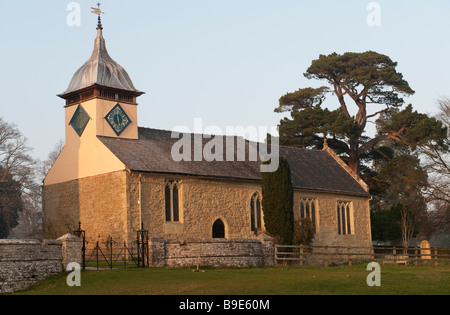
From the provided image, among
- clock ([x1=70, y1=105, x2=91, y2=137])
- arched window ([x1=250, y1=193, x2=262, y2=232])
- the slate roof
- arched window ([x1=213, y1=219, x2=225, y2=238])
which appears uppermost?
clock ([x1=70, y1=105, x2=91, y2=137])

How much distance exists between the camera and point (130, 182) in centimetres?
3494

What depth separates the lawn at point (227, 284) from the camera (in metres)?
19.1

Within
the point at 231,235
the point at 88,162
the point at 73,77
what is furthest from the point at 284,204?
the point at 73,77

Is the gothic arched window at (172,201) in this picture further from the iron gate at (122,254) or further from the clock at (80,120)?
the clock at (80,120)

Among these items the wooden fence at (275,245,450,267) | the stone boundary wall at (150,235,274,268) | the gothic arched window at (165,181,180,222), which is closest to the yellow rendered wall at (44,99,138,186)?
the gothic arched window at (165,181,180,222)

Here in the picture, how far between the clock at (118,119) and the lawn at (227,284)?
14075mm

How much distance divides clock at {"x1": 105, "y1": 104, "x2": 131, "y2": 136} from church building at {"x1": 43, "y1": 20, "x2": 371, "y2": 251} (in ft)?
0.20

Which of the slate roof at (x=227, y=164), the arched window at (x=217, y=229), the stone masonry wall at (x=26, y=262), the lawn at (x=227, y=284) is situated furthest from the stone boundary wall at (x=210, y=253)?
the slate roof at (x=227, y=164)

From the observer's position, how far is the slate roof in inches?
1448

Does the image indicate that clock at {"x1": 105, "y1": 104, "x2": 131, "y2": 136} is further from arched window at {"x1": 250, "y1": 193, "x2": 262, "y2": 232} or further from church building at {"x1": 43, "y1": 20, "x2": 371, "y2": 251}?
arched window at {"x1": 250, "y1": 193, "x2": 262, "y2": 232}

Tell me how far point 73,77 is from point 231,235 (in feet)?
46.2

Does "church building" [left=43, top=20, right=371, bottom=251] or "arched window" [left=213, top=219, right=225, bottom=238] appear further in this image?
"arched window" [left=213, top=219, right=225, bottom=238]

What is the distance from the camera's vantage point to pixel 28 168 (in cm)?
4734

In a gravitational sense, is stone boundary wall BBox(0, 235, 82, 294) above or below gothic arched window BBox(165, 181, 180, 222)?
below
